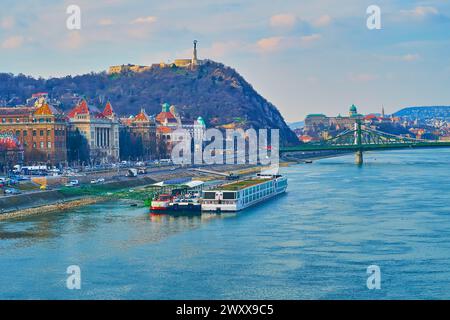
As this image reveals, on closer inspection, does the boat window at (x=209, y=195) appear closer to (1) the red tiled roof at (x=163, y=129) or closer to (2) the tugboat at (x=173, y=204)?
(2) the tugboat at (x=173, y=204)

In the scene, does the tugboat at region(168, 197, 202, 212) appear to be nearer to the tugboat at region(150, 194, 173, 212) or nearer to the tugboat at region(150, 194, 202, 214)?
the tugboat at region(150, 194, 202, 214)

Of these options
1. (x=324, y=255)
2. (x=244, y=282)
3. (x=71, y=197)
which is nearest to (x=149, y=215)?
(x=71, y=197)

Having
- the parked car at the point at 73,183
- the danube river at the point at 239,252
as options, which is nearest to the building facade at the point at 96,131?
the parked car at the point at 73,183

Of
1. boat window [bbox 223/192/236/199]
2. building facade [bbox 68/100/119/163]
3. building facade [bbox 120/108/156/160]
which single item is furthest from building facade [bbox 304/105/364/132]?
boat window [bbox 223/192/236/199]

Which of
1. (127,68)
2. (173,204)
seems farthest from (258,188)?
(127,68)

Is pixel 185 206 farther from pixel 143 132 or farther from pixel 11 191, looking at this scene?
pixel 143 132

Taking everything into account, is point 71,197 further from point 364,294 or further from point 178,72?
point 178,72
